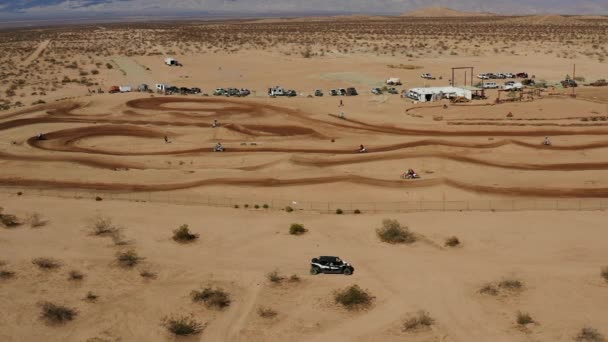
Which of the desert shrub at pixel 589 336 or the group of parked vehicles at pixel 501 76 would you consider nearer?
the desert shrub at pixel 589 336

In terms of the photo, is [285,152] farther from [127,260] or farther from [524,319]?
[524,319]

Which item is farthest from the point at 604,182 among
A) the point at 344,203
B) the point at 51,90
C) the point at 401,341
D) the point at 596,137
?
the point at 51,90

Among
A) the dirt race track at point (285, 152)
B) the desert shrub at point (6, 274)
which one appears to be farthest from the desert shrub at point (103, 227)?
the dirt race track at point (285, 152)

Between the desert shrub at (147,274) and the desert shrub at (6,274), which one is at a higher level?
the desert shrub at (6,274)

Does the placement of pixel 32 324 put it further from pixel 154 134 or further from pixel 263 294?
pixel 154 134

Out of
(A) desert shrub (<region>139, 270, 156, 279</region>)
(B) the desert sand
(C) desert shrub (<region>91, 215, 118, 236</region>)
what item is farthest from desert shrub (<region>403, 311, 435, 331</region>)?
(C) desert shrub (<region>91, 215, 118, 236</region>)

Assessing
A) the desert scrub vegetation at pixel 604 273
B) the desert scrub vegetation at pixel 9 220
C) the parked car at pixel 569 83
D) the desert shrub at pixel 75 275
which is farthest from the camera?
the parked car at pixel 569 83

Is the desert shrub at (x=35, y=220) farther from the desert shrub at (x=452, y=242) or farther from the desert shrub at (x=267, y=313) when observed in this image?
the desert shrub at (x=452, y=242)
